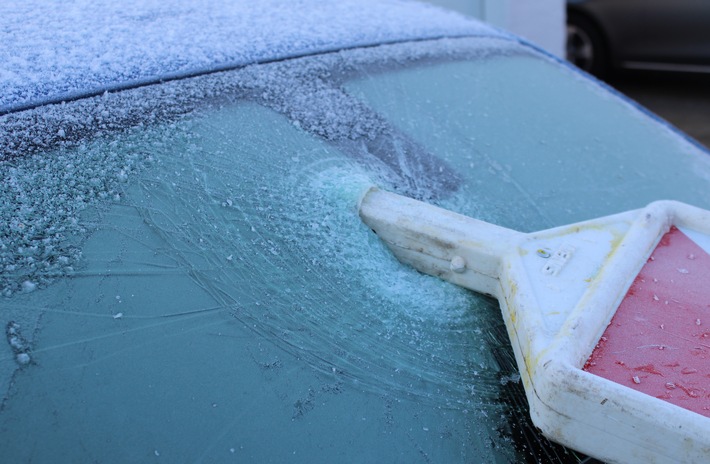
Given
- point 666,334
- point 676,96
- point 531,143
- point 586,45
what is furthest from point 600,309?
point 676,96

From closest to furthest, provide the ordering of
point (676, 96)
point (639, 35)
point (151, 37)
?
point (151, 37), point (639, 35), point (676, 96)

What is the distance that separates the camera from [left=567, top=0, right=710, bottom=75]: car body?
5414 mm

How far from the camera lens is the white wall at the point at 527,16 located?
4.74 meters

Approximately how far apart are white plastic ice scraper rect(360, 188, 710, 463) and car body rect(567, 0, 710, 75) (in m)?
5.08

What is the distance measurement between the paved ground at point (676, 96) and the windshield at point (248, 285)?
4.69 m

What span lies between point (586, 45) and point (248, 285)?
5.93 m

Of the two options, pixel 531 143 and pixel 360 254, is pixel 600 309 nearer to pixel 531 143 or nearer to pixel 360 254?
pixel 360 254

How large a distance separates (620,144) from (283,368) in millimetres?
1143

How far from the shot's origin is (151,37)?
1.32 meters

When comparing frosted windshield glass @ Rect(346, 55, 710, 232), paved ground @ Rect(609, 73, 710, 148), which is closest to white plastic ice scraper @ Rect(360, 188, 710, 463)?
frosted windshield glass @ Rect(346, 55, 710, 232)

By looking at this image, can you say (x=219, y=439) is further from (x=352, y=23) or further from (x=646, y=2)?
(x=646, y=2)

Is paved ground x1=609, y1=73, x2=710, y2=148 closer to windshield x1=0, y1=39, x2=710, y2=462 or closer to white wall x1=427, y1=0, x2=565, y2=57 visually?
white wall x1=427, y1=0, x2=565, y2=57

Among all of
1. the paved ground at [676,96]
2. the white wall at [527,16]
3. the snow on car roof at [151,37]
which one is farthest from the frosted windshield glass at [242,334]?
the paved ground at [676,96]

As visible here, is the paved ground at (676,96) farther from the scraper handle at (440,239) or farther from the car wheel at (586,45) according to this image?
the scraper handle at (440,239)
